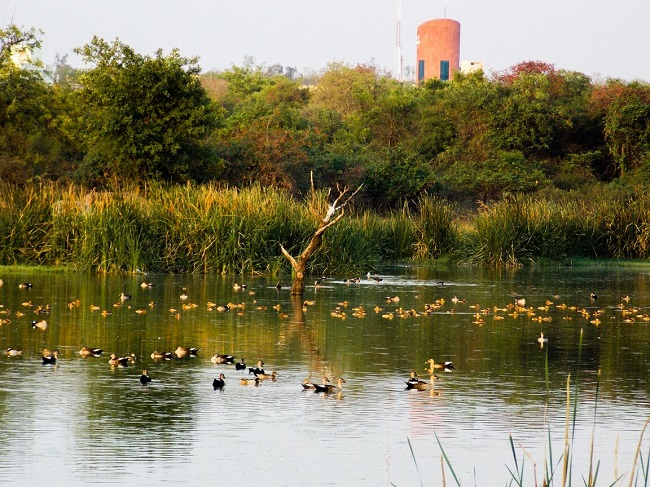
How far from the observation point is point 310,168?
40156 mm

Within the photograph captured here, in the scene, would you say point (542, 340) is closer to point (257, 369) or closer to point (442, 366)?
point (442, 366)

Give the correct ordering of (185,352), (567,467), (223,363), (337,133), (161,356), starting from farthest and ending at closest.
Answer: (337,133) → (185,352) → (161,356) → (223,363) → (567,467)

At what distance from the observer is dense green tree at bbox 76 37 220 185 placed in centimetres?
3155

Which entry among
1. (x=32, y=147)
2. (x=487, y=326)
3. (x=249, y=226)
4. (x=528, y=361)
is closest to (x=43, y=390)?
(x=528, y=361)

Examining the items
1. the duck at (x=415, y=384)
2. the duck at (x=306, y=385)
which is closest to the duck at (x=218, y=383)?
the duck at (x=306, y=385)

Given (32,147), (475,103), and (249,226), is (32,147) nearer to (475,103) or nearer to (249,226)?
(249,226)

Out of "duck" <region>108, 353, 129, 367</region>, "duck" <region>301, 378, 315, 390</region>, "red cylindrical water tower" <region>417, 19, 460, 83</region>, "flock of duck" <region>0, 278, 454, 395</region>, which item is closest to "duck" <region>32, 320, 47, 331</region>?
"flock of duck" <region>0, 278, 454, 395</region>

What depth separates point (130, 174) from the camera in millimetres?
32469

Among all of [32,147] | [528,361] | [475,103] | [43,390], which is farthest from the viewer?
[475,103]

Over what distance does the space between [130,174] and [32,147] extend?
669 cm

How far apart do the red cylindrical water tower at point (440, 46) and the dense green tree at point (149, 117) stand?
60.8m

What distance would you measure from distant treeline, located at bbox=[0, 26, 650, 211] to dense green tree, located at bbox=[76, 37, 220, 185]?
0.04m

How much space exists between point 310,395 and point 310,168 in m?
30.0

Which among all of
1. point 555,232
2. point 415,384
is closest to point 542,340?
point 415,384
